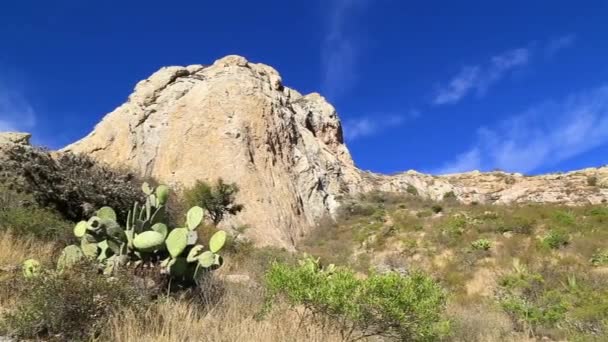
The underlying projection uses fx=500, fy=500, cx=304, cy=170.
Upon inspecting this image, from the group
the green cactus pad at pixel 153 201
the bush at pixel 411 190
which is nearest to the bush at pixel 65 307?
the green cactus pad at pixel 153 201

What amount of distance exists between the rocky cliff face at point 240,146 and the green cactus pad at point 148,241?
18.7 metres

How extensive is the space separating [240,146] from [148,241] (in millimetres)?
24311

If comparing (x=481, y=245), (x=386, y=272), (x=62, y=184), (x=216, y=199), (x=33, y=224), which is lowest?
(x=386, y=272)

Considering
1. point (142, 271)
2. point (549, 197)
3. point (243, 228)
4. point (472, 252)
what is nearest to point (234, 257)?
point (142, 271)

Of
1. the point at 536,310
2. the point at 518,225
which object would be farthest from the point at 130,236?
the point at 518,225

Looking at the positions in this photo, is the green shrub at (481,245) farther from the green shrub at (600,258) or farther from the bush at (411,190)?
the bush at (411,190)

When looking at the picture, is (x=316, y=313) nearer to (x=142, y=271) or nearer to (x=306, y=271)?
(x=306, y=271)

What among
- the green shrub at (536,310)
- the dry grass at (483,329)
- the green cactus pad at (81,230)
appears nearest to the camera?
the green cactus pad at (81,230)

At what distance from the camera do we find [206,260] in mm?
5707

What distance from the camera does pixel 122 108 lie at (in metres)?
34.4

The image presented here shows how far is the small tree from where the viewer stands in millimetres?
23750

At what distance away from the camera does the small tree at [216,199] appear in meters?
23.8

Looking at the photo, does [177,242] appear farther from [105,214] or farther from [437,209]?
[437,209]

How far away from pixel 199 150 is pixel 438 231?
14656 mm
